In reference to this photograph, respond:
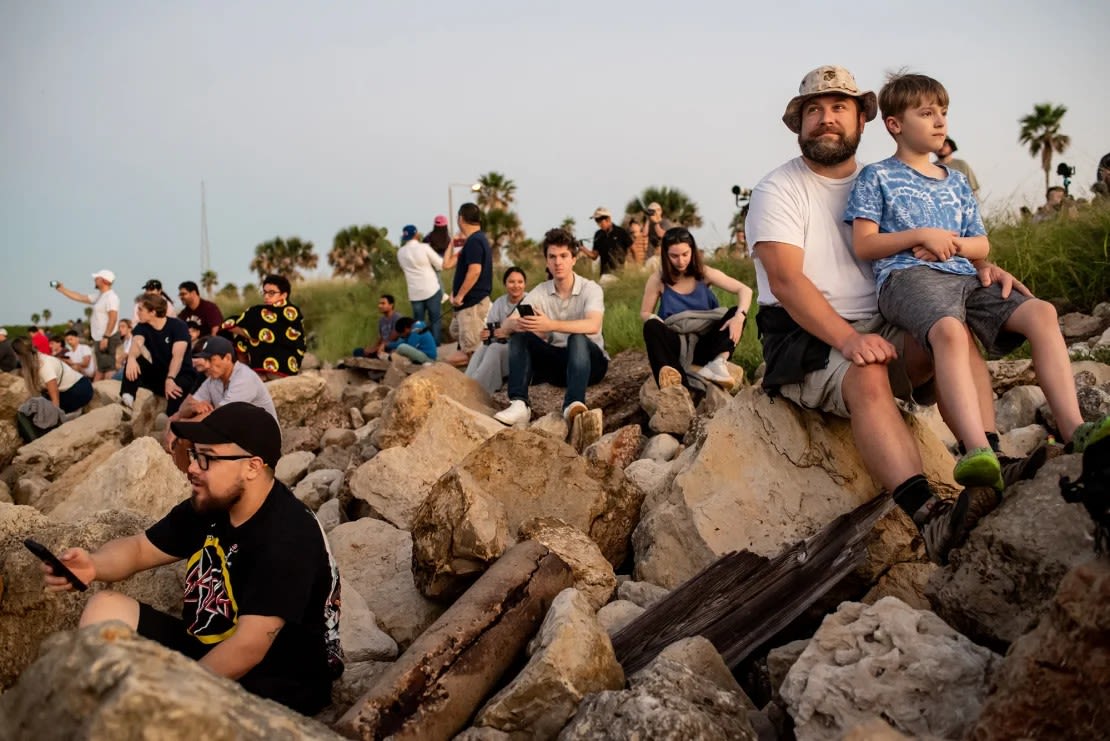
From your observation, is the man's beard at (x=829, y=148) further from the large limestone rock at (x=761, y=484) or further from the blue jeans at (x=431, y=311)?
the blue jeans at (x=431, y=311)

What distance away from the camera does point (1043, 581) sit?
3.34 m

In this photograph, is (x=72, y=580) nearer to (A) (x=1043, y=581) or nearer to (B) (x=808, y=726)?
(B) (x=808, y=726)

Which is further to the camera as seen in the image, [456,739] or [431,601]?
[431,601]

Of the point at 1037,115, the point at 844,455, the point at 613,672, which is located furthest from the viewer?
the point at 1037,115

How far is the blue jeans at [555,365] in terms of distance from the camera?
895cm

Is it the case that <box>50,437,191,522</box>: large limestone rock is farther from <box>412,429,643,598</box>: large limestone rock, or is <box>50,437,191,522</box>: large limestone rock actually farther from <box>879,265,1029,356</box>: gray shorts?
<box>879,265,1029,356</box>: gray shorts

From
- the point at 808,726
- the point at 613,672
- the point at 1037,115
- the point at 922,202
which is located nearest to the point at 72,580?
the point at 613,672

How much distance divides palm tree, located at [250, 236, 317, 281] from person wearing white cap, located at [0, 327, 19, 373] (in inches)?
1035

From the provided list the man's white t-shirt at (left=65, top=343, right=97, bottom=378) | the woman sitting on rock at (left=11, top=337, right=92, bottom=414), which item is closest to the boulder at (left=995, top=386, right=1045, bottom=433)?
the woman sitting on rock at (left=11, top=337, right=92, bottom=414)

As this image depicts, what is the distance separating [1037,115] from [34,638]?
35.4m

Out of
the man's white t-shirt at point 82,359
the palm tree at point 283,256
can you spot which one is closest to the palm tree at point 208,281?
the palm tree at point 283,256

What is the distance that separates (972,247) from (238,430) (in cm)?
299

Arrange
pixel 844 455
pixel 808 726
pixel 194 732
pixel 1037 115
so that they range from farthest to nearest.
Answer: pixel 1037 115, pixel 844 455, pixel 808 726, pixel 194 732

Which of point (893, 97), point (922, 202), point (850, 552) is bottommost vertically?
point (850, 552)
